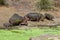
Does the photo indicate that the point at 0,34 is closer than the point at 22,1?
Yes

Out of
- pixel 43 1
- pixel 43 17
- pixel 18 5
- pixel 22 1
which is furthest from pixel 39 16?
pixel 22 1

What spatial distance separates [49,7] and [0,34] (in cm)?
987

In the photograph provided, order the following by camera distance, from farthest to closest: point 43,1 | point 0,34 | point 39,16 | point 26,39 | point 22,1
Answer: point 22,1 → point 43,1 → point 39,16 → point 0,34 → point 26,39

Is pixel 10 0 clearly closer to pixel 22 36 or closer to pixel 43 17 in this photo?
pixel 43 17

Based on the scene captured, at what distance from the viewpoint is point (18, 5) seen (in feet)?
52.8

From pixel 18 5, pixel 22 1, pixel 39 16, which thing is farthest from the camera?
pixel 22 1

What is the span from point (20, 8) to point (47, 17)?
13.9 feet

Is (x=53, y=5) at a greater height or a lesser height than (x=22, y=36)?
lesser

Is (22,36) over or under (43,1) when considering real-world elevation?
over

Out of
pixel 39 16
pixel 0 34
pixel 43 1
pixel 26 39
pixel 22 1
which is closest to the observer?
pixel 26 39

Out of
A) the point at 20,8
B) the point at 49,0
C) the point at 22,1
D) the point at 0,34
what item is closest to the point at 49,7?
the point at 49,0

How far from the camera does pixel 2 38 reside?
16.1 feet

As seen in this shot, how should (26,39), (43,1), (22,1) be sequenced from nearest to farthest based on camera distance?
(26,39) → (43,1) → (22,1)

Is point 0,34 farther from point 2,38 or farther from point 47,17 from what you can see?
point 47,17
